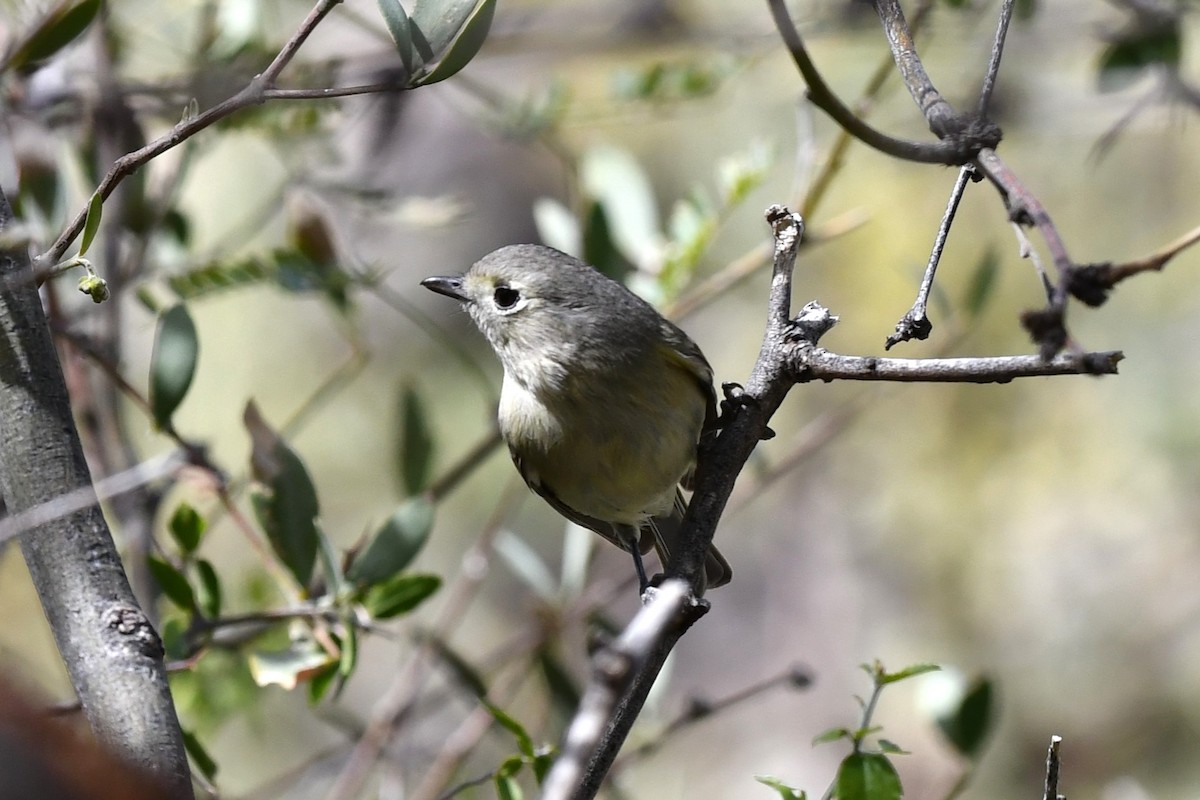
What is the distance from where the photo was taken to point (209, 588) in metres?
2.04

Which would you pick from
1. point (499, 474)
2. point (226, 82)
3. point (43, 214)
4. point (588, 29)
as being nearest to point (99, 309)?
point (43, 214)

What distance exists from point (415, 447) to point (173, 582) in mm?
750

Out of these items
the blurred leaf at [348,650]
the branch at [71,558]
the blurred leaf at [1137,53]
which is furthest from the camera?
the blurred leaf at [1137,53]

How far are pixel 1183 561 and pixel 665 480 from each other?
3365 millimetres

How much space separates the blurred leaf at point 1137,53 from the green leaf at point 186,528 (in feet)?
6.63

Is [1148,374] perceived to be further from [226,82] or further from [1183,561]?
[226,82]

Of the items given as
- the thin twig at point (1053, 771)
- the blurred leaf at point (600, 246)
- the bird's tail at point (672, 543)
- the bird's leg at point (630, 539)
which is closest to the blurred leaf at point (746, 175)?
the blurred leaf at point (600, 246)

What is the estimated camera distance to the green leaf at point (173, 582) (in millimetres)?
1912

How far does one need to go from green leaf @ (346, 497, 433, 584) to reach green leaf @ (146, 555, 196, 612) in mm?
273

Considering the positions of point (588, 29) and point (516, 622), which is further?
point (516, 622)

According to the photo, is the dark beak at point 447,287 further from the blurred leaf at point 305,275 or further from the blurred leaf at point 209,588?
the blurred leaf at point 209,588

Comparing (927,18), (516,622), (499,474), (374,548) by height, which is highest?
(499,474)

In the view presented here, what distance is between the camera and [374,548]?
2.13m

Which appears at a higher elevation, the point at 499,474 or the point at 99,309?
the point at 499,474
